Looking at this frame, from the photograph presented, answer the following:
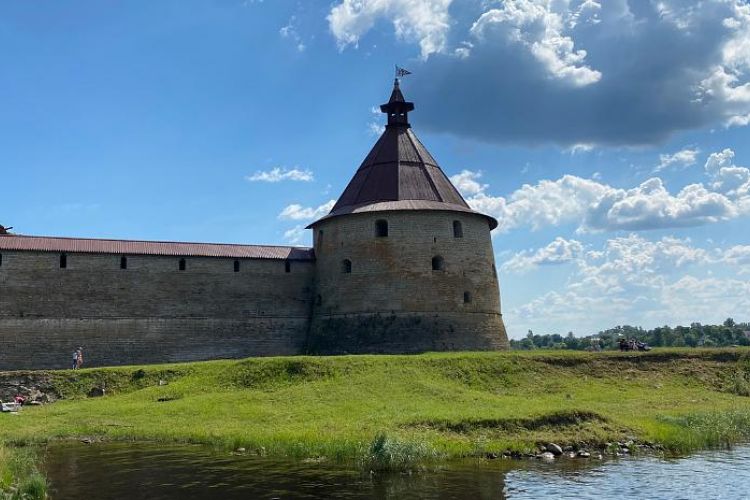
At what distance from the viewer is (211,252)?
103ft

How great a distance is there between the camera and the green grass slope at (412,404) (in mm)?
16062

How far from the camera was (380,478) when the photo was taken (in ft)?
43.3

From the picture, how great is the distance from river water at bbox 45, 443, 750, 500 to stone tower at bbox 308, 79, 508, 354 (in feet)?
48.6

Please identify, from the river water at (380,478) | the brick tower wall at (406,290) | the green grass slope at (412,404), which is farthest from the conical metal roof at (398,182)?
the river water at (380,478)

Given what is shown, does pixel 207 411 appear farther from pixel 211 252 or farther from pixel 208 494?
pixel 211 252

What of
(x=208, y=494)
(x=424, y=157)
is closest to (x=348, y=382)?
(x=208, y=494)

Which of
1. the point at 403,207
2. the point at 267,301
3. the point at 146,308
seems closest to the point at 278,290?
the point at 267,301

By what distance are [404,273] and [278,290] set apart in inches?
240

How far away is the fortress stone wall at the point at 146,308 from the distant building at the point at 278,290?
0.04m

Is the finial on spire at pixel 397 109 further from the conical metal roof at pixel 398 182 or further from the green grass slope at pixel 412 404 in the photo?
the green grass slope at pixel 412 404

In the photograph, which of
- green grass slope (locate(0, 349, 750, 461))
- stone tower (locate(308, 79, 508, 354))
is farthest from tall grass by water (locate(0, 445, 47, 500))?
stone tower (locate(308, 79, 508, 354))

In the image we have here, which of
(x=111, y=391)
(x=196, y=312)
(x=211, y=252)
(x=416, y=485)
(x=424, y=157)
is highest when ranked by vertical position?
(x=424, y=157)

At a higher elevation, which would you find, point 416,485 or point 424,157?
point 424,157

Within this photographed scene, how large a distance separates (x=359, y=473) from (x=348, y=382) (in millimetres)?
8276
